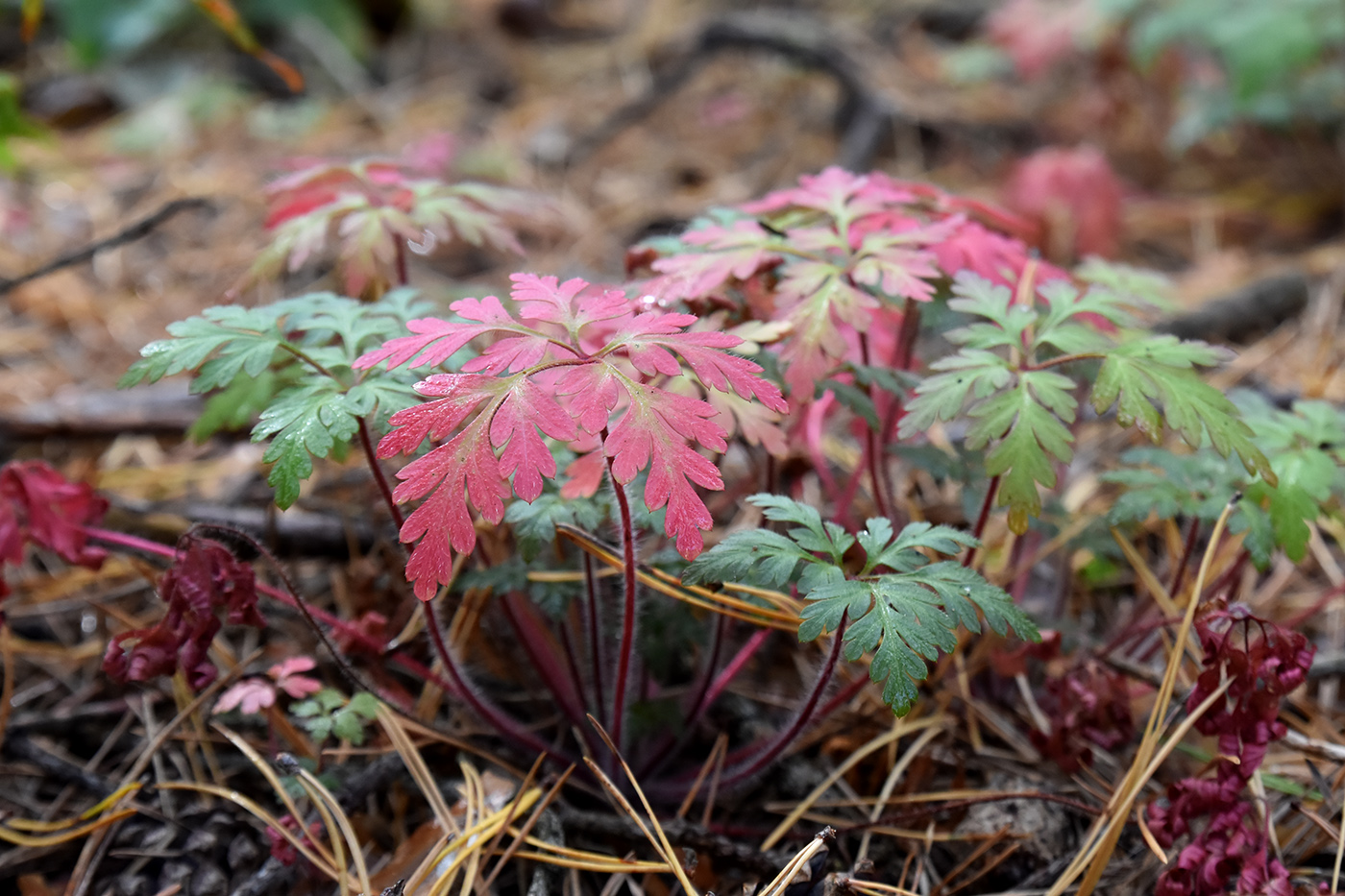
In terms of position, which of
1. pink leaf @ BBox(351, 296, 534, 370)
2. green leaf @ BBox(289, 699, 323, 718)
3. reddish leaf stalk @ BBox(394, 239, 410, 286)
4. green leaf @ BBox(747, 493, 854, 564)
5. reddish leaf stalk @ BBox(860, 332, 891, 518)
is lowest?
green leaf @ BBox(289, 699, 323, 718)

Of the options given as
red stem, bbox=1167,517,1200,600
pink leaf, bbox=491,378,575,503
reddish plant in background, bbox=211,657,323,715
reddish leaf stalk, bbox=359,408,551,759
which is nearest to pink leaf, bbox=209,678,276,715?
reddish plant in background, bbox=211,657,323,715

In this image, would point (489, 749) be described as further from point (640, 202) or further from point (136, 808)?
point (640, 202)

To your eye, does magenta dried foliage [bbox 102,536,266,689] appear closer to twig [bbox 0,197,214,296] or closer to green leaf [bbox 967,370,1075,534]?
twig [bbox 0,197,214,296]

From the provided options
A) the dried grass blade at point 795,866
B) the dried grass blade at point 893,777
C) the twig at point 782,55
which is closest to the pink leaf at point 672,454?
the dried grass blade at point 795,866

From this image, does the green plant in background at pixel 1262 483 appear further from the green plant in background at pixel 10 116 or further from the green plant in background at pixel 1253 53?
the green plant in background at pixel 10 116

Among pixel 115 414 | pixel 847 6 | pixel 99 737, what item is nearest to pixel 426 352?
pixel 99 737

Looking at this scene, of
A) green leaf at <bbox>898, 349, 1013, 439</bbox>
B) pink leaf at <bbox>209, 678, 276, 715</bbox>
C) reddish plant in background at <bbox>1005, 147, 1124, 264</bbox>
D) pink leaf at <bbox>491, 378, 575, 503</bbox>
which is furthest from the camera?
reddish plant in background at <bbox>1005, 147, 1124, 264</bbox>
